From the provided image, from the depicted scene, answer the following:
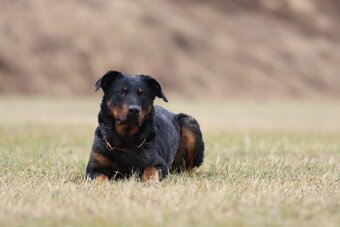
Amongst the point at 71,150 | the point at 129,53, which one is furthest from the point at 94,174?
the point at 129,53

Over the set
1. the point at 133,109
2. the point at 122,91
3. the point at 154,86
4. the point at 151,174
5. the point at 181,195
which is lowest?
the point at 151,174

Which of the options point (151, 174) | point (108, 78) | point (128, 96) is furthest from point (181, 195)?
point (108, 78)

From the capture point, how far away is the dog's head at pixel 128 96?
8805 mm

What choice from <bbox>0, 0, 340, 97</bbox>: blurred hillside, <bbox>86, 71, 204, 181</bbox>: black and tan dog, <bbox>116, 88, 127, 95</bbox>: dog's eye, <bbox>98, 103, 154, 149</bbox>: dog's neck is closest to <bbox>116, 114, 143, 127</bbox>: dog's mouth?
<bbox>86, 71, 204, 181</bbox>: black and tan dog

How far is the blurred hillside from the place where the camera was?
6406cm

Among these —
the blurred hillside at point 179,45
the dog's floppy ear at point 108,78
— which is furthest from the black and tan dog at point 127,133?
the blurred hillside at point 179,45

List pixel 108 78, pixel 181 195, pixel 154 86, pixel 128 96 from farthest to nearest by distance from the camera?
pixel 154 86 → pixel 108 78 → pixel 128 96 → pixel 181 195

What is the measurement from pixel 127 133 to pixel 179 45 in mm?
60998

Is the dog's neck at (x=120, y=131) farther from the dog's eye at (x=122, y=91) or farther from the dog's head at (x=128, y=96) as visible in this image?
the dog's eye at (x=122, y=91)

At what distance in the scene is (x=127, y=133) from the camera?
30.2 ft

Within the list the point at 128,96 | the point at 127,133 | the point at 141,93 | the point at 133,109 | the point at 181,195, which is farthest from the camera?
the point at 127,133

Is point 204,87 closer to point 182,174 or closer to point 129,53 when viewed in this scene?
point 129,53

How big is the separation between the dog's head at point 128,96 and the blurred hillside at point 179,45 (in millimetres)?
53063

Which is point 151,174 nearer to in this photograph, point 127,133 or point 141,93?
point 127,133
